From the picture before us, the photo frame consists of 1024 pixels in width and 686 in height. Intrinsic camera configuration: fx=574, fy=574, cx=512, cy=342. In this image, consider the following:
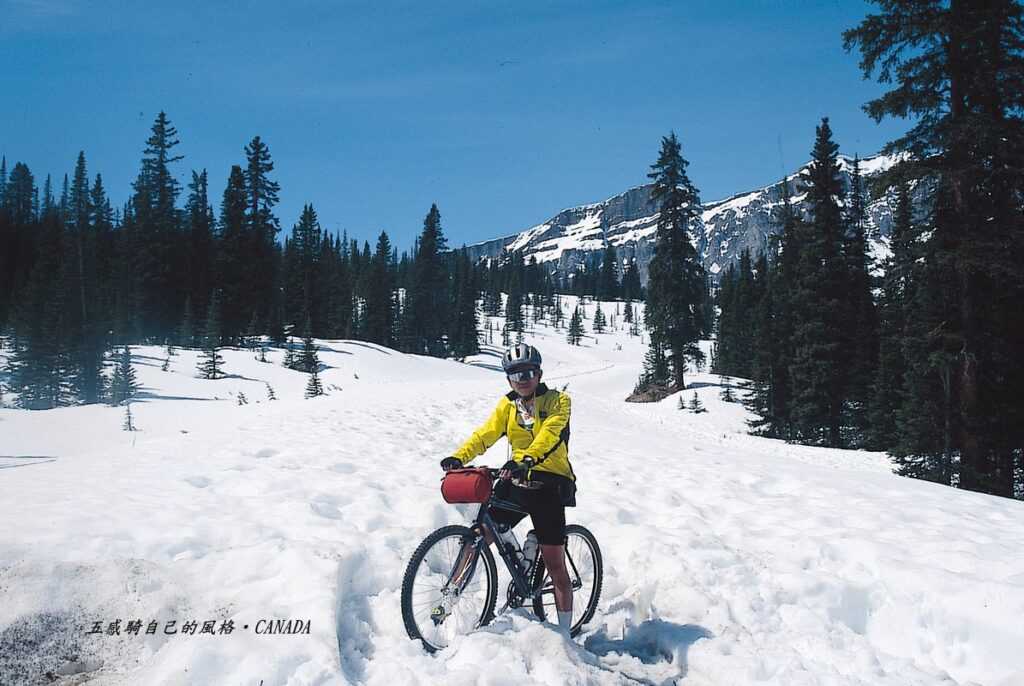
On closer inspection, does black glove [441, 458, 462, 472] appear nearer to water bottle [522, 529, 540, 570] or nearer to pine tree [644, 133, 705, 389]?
water bottle [522, 529, 540, 570]

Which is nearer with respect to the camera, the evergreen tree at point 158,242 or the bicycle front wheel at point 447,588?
Answer: the bicycle front wheel at point 447,588

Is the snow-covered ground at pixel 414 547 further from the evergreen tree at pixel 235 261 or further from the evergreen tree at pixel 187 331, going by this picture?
the evergreen tree at pixel 235 261

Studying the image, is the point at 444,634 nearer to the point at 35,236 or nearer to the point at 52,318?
the point at 52,318

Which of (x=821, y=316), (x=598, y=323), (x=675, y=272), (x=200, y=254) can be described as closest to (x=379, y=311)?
(x=200, y=254)

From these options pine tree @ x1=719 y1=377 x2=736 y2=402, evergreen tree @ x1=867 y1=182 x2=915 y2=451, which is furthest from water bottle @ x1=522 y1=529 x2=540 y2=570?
pine tree @ x1=719 y1=377 x2=736 y2=402

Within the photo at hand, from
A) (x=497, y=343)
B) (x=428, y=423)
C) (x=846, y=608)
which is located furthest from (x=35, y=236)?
(x=846, y=608)

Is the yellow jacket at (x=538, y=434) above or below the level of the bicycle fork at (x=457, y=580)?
above

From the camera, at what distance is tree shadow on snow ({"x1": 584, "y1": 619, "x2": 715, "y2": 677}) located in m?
4.71

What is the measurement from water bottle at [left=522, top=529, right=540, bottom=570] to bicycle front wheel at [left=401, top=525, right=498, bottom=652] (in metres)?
0.35

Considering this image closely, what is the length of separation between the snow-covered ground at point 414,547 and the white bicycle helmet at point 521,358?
1961mm

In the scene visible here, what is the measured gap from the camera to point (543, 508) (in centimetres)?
458

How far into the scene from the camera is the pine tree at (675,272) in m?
36.7

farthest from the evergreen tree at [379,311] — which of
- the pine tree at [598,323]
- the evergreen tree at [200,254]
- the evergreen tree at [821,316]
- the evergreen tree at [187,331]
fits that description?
the pine tree at [598,323]

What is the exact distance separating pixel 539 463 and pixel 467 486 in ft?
1.99
